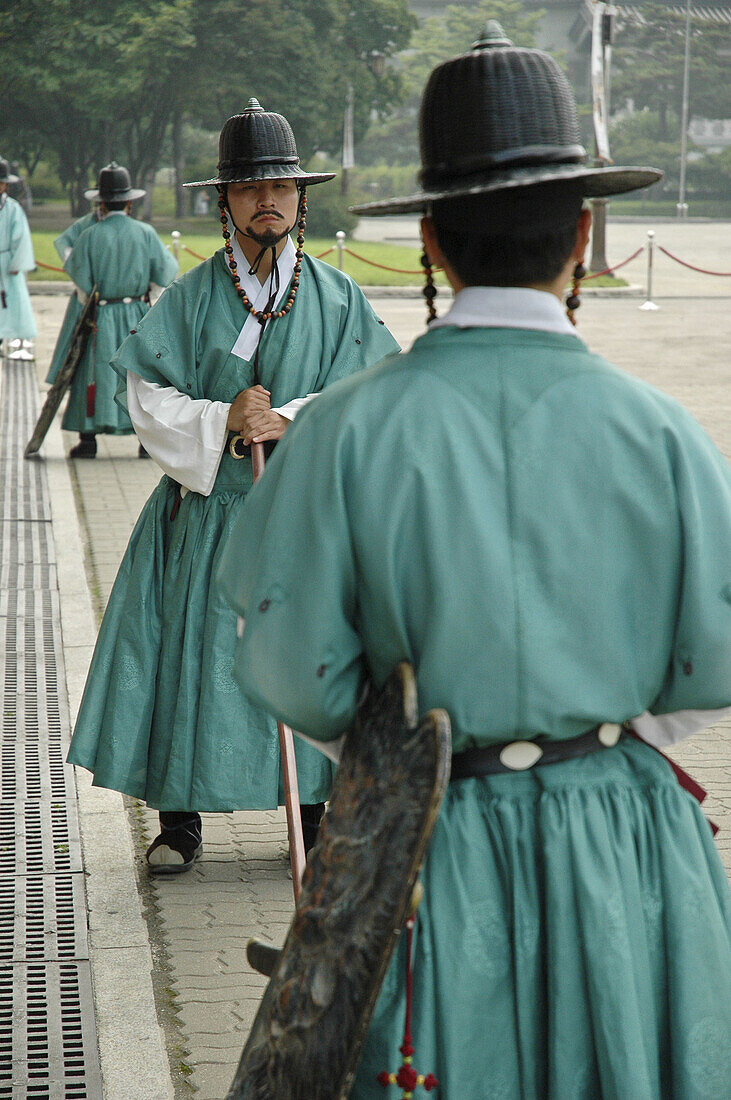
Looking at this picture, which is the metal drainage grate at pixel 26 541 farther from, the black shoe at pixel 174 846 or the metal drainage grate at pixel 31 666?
the black shoe at pixel 174 846

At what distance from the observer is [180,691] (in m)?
3.50

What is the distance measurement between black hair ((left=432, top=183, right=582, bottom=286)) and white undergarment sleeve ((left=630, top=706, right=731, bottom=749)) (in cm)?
56

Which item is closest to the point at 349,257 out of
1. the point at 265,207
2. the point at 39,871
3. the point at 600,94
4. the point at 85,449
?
the point at 600,94

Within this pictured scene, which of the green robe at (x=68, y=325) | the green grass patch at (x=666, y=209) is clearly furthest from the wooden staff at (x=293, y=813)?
the green grass patch at (x=666, y=209)

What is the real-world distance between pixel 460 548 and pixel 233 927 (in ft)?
7.02

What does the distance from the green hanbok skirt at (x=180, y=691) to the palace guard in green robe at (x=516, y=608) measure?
1.83 m

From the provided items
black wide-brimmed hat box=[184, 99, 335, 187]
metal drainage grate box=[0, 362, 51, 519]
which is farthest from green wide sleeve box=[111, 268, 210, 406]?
metal drainage grate box=[0, 362, 51, 519]

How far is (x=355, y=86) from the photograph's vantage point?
132 feet

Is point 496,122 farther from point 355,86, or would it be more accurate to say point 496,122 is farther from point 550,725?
point 355,86

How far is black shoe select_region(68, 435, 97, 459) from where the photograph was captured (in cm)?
948

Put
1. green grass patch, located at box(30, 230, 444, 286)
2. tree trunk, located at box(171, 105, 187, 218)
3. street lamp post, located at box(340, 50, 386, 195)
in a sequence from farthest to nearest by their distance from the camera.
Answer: tree trunk, located at box(171, 105, 187, 218), street lamp post, located at box(340, 50, 386, 195), green grass patch, located at box(30, 230, 444, 286)

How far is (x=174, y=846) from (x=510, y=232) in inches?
98.4

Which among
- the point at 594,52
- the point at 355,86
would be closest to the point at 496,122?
the point at 594,52

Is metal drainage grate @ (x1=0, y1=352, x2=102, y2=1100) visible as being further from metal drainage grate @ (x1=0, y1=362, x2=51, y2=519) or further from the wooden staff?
metal drainage grate @ (x1=0, y1=362, x2=51, y2=519)
